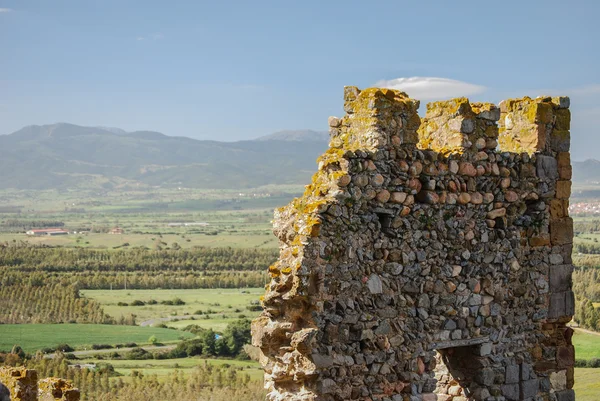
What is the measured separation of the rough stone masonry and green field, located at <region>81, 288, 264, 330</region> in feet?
129

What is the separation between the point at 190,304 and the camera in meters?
57.7

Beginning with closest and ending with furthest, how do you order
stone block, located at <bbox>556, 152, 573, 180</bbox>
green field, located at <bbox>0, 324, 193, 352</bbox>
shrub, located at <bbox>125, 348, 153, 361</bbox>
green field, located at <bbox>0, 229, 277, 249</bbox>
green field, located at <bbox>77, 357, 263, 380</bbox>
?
stone block, located at <bbox>556, 152, 573, 180</bbox> → green field, located at <bbox>77, 357, 263, 380</bbox> → green field, located at <bbox>0, 324, 193, 352</bbox> → shrub, located at <bbox>125, 348, 153, 361</bbox> → green field, located at <bbox>0, 229, 277, 249</bbox>

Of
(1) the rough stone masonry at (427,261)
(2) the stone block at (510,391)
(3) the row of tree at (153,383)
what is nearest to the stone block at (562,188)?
(1) the rough stone masonry at (427,261)

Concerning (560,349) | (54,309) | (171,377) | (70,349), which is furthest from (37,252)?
(560,349)

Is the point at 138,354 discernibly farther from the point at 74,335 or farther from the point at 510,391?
the point at 510,391

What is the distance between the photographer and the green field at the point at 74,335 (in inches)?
1501

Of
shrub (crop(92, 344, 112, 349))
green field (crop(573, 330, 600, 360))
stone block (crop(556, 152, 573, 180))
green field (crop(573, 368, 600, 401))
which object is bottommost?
shrub (crop(92, 344, 112, 349))

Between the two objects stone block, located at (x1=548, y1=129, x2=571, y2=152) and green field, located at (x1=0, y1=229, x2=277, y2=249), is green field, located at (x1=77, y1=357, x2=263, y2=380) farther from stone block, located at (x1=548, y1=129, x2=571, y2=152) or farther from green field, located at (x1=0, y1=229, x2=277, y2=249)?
green field, located at (x1=0, y1=229, x2=277, y2=249)

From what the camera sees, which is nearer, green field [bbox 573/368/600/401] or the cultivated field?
green field [bbox 573/368/600/401]

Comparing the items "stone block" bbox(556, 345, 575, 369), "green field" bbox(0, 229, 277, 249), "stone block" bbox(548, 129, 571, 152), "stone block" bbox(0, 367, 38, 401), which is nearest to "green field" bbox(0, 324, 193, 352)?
"stone block" bbox(0, 367, 38, 401)

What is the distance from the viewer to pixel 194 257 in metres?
83.8

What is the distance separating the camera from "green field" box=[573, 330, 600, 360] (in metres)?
22.1

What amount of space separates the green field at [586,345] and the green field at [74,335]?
2192 centimetres

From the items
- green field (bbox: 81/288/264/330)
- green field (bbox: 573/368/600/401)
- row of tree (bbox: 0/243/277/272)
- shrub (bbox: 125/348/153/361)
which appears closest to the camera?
green field (bbox: 573/368/600/401)
